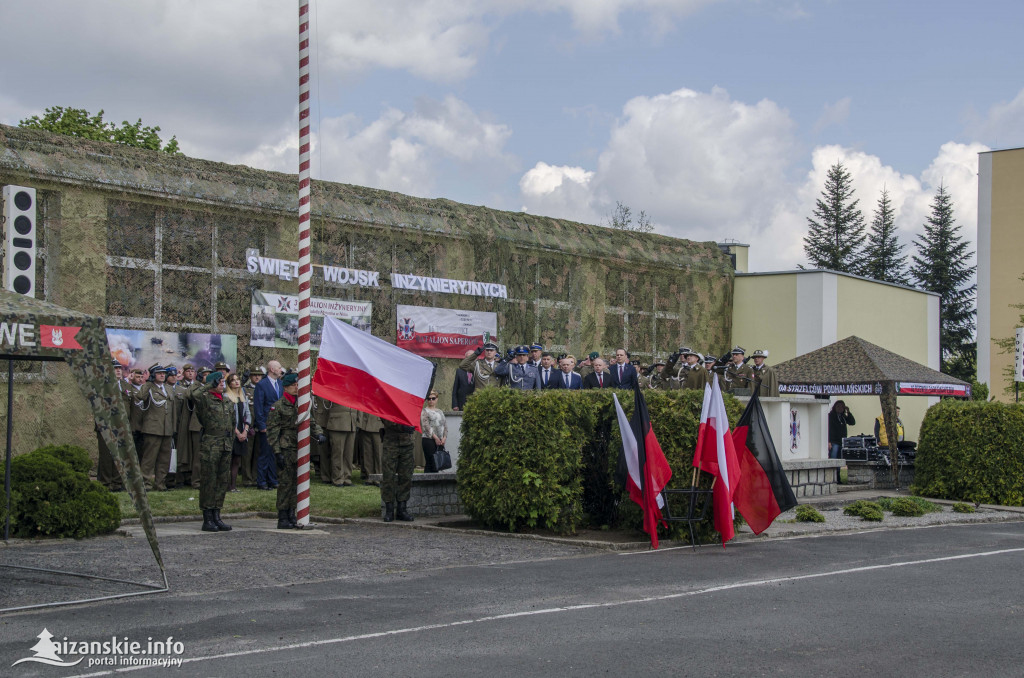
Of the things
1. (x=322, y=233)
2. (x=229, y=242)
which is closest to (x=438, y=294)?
(x=322, y=233)

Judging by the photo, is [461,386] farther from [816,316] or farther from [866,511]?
[816,316]

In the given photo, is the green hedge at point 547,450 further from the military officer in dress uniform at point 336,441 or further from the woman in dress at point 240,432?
the military officer in dress uniform at point 336,441

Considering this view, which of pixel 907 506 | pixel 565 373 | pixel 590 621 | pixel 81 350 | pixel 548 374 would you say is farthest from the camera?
pixel 548 374

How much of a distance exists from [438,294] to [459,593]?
51.5 feet

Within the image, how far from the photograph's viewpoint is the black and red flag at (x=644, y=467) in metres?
12.9

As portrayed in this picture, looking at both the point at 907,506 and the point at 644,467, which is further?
the point at 907,506

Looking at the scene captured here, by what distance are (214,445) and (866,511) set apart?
31.0 feet

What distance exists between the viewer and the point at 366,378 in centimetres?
1389

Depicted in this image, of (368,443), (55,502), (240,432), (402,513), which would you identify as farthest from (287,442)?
(368,443)

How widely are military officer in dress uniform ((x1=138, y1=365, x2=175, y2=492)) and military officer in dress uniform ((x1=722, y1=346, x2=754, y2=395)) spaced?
959 cm

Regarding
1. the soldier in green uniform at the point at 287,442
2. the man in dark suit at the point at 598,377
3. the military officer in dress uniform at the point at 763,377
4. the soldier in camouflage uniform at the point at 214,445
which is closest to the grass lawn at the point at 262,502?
the soldier in green uniform at the point at 287,442

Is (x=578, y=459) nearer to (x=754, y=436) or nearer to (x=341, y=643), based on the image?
(x=754, y=436)

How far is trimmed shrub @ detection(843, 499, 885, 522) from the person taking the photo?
640 inches

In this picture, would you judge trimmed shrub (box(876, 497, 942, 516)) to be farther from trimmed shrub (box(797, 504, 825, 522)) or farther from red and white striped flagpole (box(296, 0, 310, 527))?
red and white striped flagpole (box(296, 0, 310, 527))
